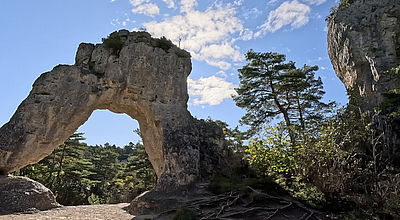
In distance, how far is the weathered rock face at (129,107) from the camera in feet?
35.5

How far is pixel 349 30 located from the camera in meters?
16.9

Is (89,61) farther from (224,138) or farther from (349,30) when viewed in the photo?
(349,30)

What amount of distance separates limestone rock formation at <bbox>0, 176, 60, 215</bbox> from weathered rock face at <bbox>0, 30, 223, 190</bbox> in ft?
3.70

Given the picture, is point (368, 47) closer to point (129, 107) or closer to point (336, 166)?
point (336, 166)

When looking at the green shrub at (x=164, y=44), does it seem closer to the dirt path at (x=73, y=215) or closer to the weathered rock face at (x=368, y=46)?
the dirt path at (x=73, y=215)

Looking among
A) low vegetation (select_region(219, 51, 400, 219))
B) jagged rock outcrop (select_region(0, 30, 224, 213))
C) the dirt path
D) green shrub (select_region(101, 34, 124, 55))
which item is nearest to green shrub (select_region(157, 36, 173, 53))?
jagged rock outcrop (select_region(0, 30, 224, 213))

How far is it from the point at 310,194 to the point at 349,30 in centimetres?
1382

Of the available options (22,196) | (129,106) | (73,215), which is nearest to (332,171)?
(73,215)

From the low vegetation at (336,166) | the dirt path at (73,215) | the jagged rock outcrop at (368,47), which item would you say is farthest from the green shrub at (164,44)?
the jagged rock outcrop at (368,47)

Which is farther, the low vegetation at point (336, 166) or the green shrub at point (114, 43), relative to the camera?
the green shrub at point (114, 43)

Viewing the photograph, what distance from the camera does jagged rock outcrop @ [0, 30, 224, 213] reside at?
35.5 ft

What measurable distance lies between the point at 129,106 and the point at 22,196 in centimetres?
610

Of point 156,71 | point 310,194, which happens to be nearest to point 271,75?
point 156,71

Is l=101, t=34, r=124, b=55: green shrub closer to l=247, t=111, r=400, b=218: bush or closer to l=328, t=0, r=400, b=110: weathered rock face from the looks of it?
l=247, t=111, r=400, b=218: bush
